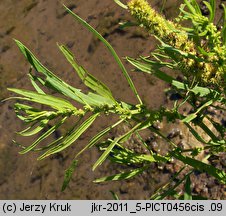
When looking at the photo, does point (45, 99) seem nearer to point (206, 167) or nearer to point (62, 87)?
point (62, 87)

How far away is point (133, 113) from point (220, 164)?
1.24 metres

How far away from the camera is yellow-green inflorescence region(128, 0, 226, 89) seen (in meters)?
1.06

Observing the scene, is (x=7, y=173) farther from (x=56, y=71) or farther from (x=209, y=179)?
(x=209, y=179)

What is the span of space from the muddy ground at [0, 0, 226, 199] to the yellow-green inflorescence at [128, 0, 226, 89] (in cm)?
135

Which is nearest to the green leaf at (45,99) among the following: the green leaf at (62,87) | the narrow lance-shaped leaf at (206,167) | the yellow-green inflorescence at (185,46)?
the green leaf at (62,87)

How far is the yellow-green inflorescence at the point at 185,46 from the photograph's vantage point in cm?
106

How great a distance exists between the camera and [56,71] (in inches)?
126

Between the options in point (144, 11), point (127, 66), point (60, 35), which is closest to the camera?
point (144, 11)

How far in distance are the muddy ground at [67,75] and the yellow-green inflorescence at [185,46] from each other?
1355mm

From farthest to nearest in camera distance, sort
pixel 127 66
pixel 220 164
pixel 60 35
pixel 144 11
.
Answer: pixel 60 35, pixel 127 66, pixel 220 164, pixel 144 11

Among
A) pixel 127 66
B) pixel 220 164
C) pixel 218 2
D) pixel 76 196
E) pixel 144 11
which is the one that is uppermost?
pixel 218 2

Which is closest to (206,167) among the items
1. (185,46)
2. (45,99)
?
(185,46)

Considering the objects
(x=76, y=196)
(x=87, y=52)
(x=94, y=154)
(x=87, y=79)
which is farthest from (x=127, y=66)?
(x=87, y=79)

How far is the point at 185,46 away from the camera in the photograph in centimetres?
110
